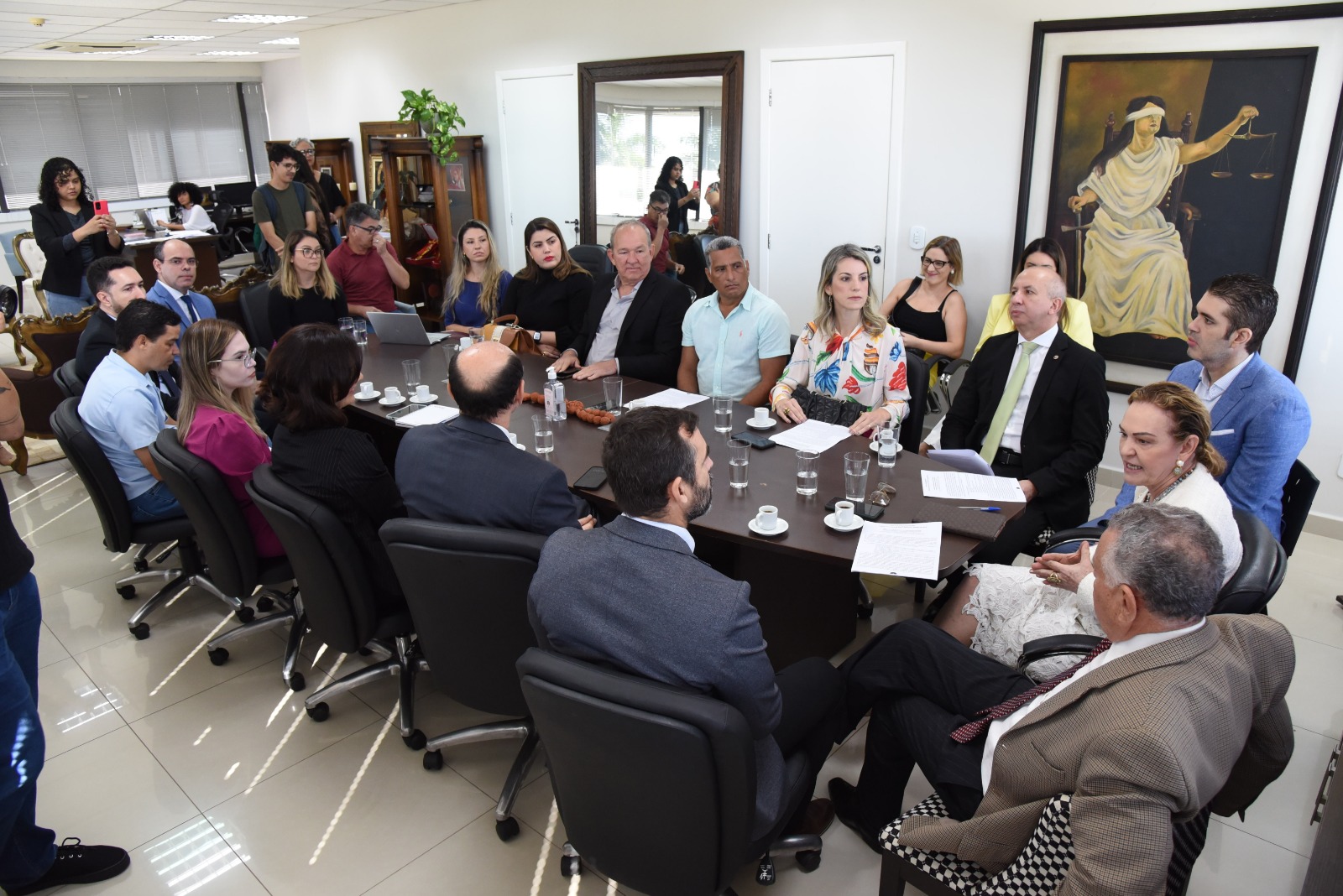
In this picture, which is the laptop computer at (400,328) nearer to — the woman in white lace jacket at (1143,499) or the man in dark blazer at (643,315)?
the man in dark blazer at (643,315)

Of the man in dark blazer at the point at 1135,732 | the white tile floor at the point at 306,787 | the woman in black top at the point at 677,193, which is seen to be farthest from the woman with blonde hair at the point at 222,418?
the woman in black top at the point at 677,193

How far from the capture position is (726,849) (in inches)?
62.9

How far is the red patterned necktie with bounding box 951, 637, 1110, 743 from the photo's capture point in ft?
5.74

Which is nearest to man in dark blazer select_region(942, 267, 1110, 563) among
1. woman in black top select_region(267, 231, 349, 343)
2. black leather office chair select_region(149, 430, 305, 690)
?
black leather office chair select_region(149, 430, 305, 690)

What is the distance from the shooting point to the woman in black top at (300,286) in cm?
459

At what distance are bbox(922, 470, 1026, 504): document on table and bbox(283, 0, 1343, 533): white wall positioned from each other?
253 cm

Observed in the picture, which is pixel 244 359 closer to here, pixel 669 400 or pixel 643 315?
pixel 669 400

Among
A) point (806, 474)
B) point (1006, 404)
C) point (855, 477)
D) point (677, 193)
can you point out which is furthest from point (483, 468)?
point (677, 193)

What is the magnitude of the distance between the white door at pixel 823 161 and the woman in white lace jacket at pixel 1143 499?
302 centimetres

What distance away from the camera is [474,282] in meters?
4.94

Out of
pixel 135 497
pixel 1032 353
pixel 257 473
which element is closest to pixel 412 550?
pixel 257 473

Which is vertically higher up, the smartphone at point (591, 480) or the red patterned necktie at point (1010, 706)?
the smartphone at point (591, 480)

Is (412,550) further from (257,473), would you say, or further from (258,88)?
(258,88)

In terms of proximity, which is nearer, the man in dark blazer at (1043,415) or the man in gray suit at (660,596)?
the man in gray suit at (660,596)
